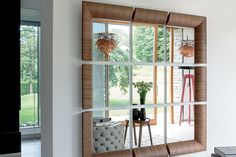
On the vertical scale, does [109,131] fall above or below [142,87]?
below

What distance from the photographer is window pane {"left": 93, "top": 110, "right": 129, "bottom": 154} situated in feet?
7.30

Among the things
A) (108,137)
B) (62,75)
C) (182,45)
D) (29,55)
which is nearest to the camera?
(62,75)

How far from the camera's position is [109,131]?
233 centimetres

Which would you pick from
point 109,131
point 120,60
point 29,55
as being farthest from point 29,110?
point 120,60

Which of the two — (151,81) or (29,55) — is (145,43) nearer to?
(151,81)

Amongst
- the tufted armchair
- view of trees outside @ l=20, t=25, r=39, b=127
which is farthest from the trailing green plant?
view of trees outside @ l=20, t=25, r=39, b=127

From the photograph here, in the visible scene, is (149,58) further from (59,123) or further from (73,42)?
(59,123)

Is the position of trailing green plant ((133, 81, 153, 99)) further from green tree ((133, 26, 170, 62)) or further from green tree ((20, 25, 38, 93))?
green tree ((20, 25, 38, 93))

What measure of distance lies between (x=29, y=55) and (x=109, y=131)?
446 cm

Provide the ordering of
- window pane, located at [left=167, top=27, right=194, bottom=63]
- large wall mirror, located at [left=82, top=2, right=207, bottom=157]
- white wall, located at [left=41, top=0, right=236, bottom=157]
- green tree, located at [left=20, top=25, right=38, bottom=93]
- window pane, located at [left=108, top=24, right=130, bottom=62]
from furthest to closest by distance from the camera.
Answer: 1. green tree, located at [left=20, top=25, right=38, bottom=93]
2. window pane, located at [left=167, top=27, right=194, bottom=63]
3. window pane, located at [left=108, top=24, right=130, bottom=62]
4. large wall mirror, located at [left=82, top=2, right=207, bottom=157]
5. white wall, located at [left=41, top=0, right=236, bottom=157]

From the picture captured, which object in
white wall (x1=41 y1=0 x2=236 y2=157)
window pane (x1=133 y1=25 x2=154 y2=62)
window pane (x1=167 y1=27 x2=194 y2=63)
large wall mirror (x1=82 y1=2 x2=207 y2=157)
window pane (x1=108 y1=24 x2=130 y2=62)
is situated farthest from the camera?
window pane (x1=167 y1=27 x2=194 y2=63)

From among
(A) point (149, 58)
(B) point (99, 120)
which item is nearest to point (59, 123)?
(B) point (99, 120)

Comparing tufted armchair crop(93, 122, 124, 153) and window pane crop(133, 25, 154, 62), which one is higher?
window pane crop(133, 25, 154, 62)

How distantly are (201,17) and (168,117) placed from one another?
3.45ft
